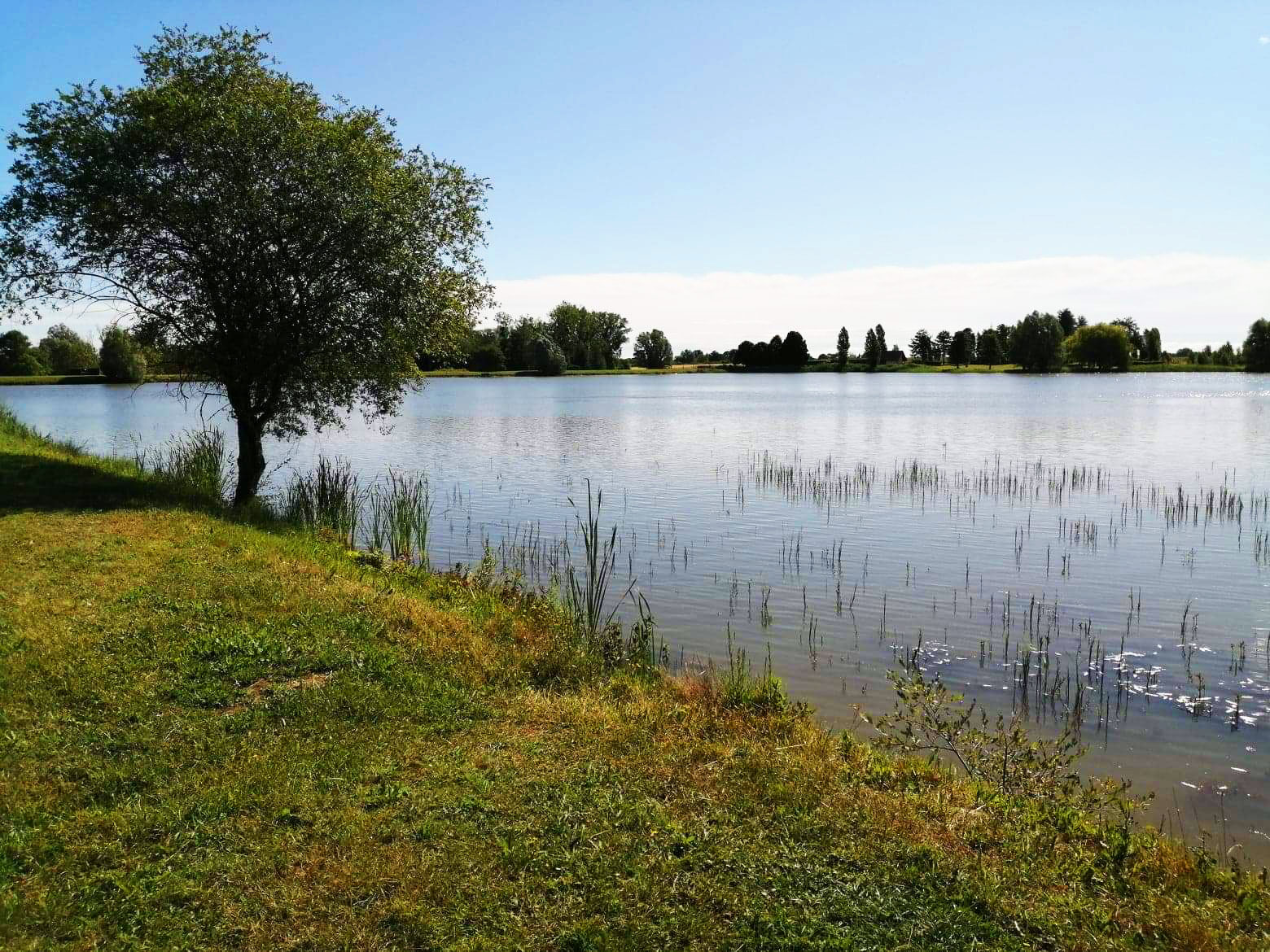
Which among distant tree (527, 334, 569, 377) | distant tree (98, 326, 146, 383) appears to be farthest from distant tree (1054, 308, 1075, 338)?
distant tree (98, 326, 146, 383)

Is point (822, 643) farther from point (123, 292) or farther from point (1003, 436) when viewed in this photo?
point (1003, 436)

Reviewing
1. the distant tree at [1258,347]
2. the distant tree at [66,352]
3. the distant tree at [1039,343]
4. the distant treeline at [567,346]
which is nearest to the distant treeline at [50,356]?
the distant tree at [66,352]

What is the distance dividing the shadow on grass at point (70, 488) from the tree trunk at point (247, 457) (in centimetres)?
154

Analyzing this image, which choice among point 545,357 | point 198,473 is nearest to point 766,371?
point 545,357

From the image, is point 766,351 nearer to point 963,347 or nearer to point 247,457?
point 963,347

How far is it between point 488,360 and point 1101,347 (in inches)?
3941

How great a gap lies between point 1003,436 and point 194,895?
4299cm

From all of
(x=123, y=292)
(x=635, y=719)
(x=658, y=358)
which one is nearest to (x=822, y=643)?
(x=635, y=719)

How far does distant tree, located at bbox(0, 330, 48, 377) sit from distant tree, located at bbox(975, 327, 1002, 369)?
529ft

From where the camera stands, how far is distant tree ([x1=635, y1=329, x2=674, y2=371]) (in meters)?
188

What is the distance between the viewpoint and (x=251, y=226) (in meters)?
17.8

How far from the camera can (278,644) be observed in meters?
9.25

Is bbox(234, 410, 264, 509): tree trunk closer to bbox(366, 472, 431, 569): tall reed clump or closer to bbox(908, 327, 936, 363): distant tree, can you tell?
bbox(366, 472, 431, 569): tall reed clump

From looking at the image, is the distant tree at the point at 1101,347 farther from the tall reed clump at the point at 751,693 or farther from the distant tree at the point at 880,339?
the tall reed clump at the point at 751,693
